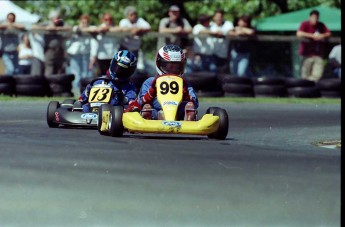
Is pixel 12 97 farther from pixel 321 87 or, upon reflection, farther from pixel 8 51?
pixel 321 87

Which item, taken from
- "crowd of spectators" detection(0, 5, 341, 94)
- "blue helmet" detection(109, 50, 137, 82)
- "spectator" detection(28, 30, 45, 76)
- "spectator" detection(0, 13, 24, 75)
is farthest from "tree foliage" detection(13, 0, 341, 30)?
"blue helmet" detection(109, 50, 137, 82)

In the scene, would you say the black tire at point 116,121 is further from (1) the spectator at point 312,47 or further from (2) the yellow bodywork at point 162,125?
(1) the spectator at point 312,47

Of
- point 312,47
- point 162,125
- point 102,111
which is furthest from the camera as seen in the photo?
point 312,47

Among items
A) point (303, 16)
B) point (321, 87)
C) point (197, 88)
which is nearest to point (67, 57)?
point (197, 88)

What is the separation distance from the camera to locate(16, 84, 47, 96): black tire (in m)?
20.4

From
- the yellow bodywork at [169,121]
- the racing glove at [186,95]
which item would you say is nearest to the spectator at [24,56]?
the yellow bodywork at [169,121]

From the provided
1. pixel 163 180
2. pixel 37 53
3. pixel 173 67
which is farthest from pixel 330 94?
pixel 163 180

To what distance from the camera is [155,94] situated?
12719 mm

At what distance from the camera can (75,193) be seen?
8.32m

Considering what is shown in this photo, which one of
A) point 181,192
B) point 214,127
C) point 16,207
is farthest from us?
point 214,127

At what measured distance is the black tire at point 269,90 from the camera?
22062 millimetres

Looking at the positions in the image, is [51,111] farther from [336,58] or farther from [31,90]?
[336,58]

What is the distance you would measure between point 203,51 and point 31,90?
350cm

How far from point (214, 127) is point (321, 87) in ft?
34.6
